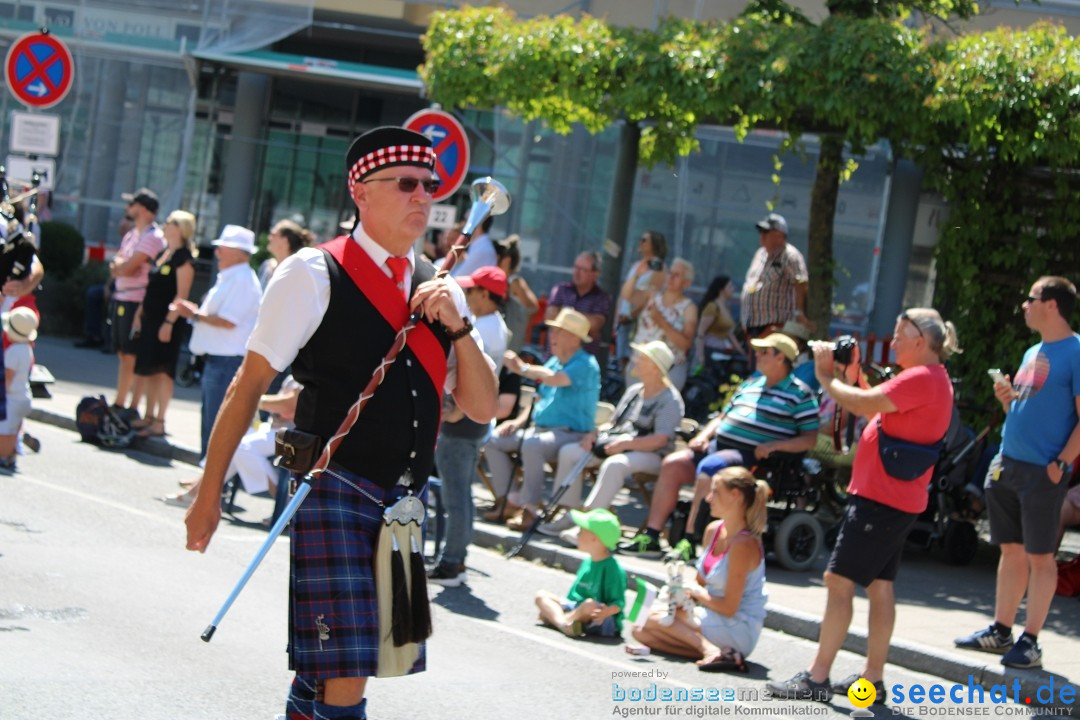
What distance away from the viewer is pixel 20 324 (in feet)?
39.1

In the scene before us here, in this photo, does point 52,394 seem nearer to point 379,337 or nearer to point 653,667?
point 653,667

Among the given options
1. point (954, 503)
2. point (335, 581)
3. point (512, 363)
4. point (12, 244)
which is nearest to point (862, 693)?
point (335, 581)

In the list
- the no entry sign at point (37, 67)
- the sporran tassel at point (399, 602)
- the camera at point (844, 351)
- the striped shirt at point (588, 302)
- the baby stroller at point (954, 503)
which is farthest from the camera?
the no entry sign at point (37, 67)

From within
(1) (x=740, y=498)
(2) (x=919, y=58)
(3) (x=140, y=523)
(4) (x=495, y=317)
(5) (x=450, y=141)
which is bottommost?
(3) (x=140, y=523)

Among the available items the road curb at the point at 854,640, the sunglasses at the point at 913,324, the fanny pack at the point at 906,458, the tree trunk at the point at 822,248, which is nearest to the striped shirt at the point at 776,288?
the tree trunk at the point at 822,248

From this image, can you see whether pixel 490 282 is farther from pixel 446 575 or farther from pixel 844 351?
pixel 844 351

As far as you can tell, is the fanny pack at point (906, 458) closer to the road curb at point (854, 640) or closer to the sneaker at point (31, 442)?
the road curb at point (854, 640)

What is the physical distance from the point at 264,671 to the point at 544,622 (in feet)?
7.62

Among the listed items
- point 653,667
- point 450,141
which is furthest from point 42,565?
point 450,141

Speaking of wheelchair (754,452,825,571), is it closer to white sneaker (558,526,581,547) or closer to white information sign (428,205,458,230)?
white sneaker (558,526,581,547)

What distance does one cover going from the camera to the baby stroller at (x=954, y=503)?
37.4 ft

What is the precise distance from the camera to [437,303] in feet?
13.9

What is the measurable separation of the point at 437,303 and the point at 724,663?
4.22m

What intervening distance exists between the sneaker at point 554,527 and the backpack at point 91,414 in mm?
4500
